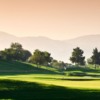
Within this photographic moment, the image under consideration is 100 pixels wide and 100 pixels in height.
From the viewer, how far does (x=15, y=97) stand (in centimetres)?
4694

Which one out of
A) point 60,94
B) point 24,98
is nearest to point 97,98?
point 60,94

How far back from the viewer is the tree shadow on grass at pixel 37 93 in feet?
154

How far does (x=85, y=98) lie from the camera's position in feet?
154

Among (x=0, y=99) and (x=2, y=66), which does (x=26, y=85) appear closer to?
(x=0, y=99)

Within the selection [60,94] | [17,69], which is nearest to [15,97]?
[60,94]

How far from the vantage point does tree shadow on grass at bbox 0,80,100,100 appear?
47.0 meters

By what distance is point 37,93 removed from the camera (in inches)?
2023

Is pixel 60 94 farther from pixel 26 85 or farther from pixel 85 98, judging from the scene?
pixel 26 85

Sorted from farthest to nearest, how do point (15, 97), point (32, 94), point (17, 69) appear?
point (17, 69) → point (32, 94) → point (15, 97)

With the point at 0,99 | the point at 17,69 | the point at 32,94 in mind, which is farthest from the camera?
the point at 17,69

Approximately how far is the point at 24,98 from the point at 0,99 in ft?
11.4

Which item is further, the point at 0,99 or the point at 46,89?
the point at 46,89

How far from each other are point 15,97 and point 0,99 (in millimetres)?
3270

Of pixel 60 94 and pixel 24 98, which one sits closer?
pixel 24 98
